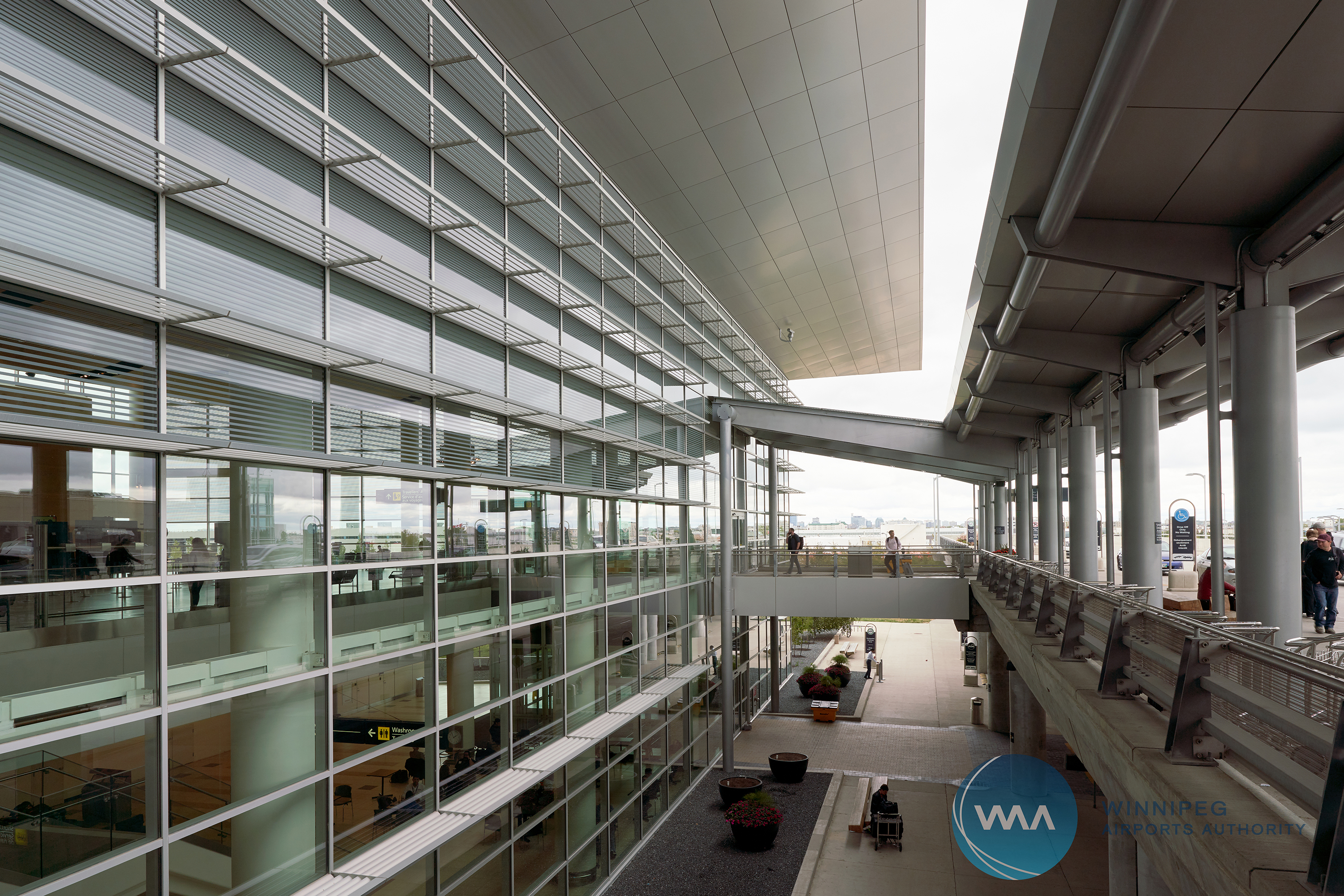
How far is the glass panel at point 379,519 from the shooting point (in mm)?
7930

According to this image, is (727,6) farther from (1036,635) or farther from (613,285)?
(1036,635)

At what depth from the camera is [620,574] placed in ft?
50.5

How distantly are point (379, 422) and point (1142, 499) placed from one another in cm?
1005

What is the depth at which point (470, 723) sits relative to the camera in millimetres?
9961

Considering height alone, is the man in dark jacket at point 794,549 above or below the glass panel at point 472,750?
above

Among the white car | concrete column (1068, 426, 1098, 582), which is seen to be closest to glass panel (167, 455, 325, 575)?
the white car

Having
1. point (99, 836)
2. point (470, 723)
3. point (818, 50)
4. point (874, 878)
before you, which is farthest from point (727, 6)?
point (874, 878)

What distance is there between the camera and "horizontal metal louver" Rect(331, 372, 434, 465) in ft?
26.1

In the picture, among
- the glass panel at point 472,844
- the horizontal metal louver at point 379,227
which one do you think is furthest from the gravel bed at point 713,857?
the horizontal metal louver at point 379,227

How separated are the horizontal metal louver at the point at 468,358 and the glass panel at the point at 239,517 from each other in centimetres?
237

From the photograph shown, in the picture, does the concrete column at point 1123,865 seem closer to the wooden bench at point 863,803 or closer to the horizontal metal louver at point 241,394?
the horizontal metal louver at point 241,394

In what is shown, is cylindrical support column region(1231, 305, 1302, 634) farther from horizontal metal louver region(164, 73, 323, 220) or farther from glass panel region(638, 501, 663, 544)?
glass panel region(638, 501, 663, 544)

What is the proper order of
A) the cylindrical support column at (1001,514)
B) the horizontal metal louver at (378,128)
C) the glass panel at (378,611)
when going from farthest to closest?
the cylindrical support column at (1001,514) → the horizontal metal louver at (378,128) → the glass panel at (378,611)

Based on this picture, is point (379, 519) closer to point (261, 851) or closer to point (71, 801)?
point (261, 851)
